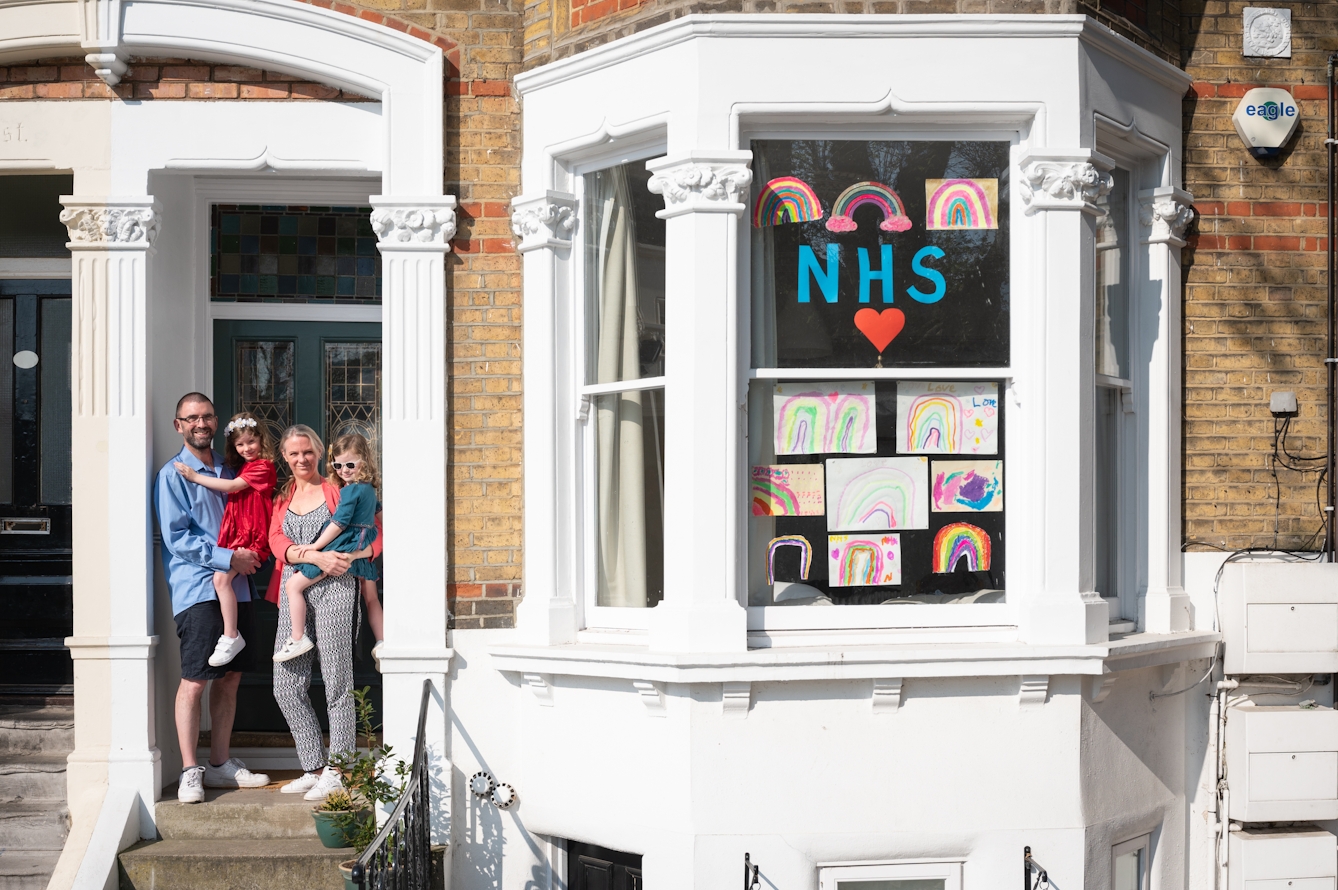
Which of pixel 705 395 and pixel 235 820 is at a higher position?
pixel 705 395

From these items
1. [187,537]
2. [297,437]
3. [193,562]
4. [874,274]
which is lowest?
[193,562]

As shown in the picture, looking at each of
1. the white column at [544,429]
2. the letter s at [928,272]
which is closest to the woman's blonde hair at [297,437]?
the white column at [544,429]

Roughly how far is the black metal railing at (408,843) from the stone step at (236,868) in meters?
0.38

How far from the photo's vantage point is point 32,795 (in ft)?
17.8

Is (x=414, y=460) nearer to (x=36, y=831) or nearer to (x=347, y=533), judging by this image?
(x=347, y=533)

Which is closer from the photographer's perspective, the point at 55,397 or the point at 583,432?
the point at 583,432

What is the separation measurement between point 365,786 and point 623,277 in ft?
7.89

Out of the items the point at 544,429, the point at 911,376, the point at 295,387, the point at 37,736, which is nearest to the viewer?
the point at 911,376

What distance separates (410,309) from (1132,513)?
3.35m

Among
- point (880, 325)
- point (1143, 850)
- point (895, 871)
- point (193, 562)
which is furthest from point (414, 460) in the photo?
point (1143, 850)

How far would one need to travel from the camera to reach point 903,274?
15.9 ft

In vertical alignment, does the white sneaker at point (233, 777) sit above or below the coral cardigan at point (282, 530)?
below

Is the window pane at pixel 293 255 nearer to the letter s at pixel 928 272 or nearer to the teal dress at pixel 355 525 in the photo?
the teal dress at pixel 355 525

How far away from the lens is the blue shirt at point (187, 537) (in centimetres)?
525
